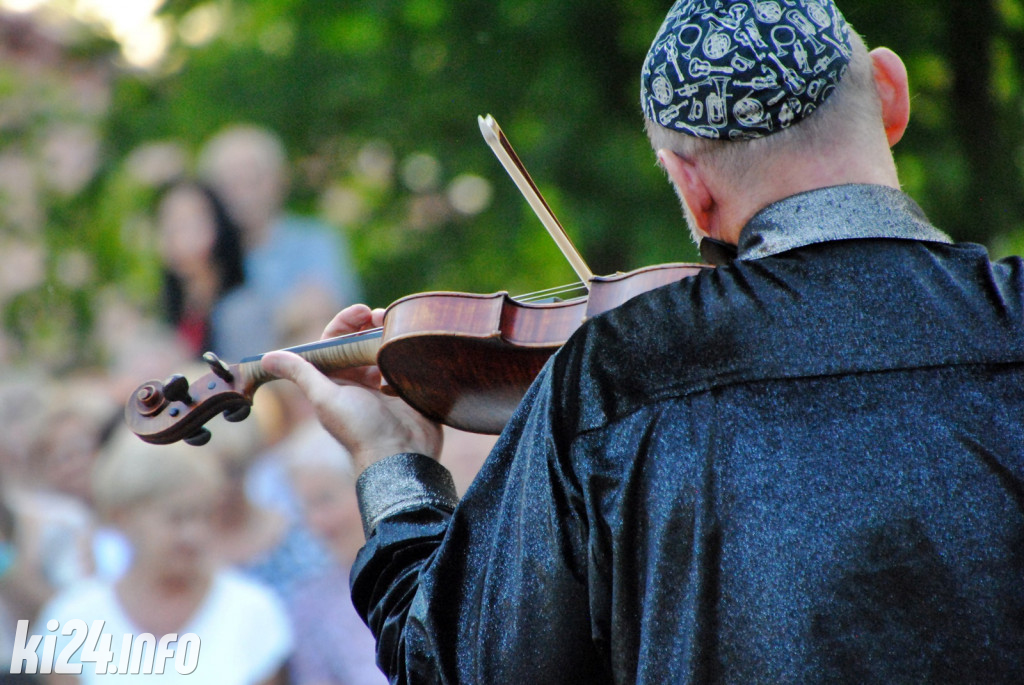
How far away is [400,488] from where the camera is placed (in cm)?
126

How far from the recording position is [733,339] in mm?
983

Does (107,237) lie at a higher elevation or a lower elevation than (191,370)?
higher

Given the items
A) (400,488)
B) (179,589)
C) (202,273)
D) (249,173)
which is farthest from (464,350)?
(249,173)

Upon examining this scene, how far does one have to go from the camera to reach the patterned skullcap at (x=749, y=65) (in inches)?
43.1

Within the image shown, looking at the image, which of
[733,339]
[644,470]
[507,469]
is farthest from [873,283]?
[507,469]

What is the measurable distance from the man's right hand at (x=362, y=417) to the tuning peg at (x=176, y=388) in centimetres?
17

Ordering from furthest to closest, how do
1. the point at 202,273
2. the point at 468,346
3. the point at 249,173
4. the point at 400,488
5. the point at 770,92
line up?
the point at 249,173 → the point at 202,273 → the point at 468,346 → the point at 400,488 → the point at 770,92

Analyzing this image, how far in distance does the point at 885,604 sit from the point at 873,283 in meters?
0.29

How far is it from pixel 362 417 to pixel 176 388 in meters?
0.50

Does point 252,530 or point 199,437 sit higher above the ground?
point 199,437

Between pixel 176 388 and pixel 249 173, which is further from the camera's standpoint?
pixel 249 173

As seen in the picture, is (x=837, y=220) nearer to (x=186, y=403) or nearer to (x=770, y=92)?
(x=770, y=92)

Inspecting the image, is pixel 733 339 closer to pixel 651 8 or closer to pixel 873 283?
pixel 873 283

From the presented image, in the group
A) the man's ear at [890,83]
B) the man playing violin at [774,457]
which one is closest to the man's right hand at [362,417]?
the man playing violin at [774,457]
